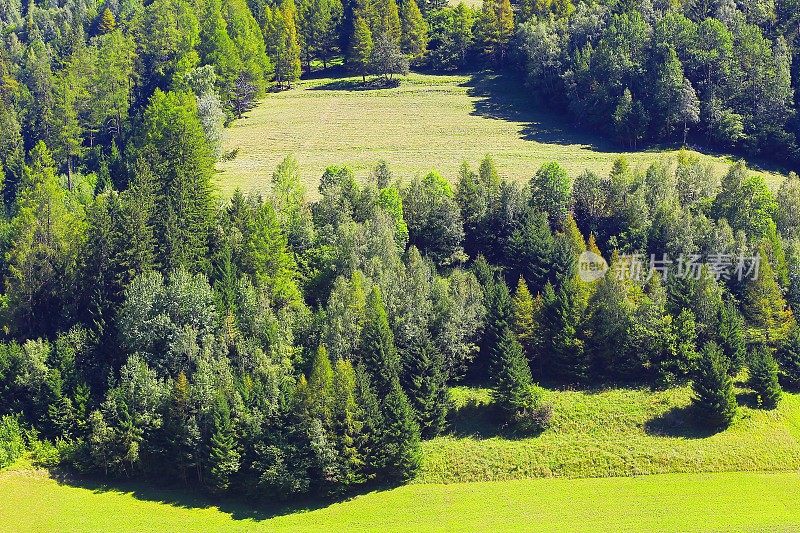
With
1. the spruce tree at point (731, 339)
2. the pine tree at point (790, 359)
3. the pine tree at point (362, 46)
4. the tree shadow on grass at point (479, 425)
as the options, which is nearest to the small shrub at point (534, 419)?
the tree shadow on grass at point (479, 425)

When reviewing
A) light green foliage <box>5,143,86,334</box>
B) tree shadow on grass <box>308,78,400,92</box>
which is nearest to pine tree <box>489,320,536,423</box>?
light green foliage <box>5,143,86,334</box>

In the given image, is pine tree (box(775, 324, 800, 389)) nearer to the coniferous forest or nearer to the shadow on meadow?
the coniferous forest

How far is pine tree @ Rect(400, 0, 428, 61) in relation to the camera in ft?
531

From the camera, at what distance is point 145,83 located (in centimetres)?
14300

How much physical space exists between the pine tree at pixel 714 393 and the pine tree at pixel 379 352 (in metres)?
26.8

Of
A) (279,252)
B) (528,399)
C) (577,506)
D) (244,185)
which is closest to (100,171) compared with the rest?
(244,185)

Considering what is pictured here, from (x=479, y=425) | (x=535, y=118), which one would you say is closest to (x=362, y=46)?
(x=535, y=118)

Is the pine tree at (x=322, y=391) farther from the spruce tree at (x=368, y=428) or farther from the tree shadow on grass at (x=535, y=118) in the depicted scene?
the tree shadow on grass at (x=535, y=118)

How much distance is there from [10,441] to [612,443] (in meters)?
50.5

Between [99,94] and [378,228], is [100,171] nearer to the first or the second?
[99,94]

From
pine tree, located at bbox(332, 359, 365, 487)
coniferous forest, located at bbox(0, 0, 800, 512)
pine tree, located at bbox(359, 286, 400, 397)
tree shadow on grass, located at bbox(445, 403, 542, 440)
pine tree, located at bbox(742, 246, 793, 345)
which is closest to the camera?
pine tree, located at bbox(332, 359, 365, 487)

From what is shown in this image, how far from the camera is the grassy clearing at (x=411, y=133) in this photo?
116 meters

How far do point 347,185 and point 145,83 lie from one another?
6844 cm

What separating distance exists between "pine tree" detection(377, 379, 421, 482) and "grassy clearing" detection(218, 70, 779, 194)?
39.4 meters
